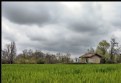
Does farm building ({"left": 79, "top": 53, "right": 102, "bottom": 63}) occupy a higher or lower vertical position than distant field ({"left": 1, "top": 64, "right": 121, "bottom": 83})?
higher

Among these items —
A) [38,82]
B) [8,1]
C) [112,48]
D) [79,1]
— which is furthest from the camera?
[112,48]

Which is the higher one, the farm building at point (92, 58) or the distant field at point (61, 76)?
the farm building at point (92, 58)

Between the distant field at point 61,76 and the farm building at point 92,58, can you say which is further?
the farm building at point 92,58

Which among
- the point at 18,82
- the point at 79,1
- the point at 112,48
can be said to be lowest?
the point at 18,82

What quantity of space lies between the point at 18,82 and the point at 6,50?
69946 mm

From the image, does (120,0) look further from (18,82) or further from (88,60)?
(88,60)

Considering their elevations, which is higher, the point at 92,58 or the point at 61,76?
the point at 92,58

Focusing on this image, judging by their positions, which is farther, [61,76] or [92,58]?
[92,58]

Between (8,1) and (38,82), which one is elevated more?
(8,1)

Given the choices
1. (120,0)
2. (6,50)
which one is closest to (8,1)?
(120,0)

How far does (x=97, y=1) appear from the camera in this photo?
9.09 feet

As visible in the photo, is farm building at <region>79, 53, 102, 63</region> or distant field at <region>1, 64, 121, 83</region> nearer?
distant field at <region>1, 64, 121, 83</region>

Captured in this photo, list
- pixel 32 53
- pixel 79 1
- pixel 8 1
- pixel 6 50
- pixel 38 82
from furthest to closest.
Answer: pixel 32 53 → pixel 6 50 → pixel 38 82 → pixel 8 1 → pixel 79 1

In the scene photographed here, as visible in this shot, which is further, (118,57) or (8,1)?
(118,57)
